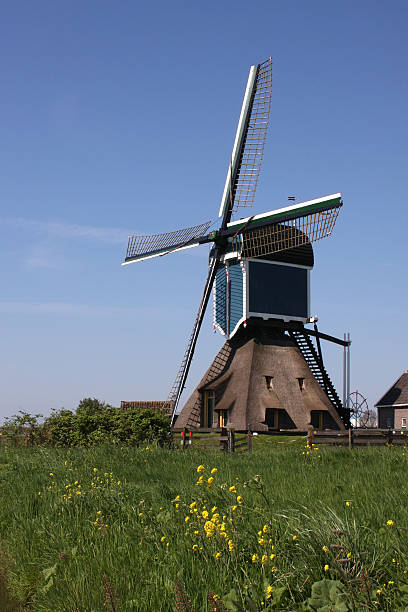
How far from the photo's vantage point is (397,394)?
46438 mm

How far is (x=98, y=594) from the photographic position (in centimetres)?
561

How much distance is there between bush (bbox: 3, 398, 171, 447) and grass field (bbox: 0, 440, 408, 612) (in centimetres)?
1151

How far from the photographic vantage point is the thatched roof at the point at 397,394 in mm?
45688

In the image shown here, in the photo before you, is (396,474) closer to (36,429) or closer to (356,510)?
(356,510)

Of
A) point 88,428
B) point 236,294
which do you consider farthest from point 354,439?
point 236,294

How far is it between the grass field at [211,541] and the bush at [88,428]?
11.5 m

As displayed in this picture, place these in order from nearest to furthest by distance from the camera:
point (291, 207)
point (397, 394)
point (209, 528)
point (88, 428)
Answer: point (209, 528)
point (88, 428)
point (291, 207)
point (397, 394)

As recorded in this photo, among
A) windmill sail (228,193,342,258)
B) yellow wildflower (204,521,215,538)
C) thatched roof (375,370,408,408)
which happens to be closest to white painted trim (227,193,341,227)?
windmill sail (228,193,342,258)

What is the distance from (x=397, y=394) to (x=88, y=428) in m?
28.8

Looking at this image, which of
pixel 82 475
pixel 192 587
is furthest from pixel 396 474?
pixel 192 587

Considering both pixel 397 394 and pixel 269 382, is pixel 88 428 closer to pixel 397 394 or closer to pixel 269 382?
pixel 269 382

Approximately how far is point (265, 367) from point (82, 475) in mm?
22302

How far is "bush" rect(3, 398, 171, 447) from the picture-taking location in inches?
901

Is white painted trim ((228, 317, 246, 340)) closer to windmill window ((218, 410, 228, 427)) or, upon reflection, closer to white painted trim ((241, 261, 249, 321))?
white painted trim ((241, 261, 249, 321))
